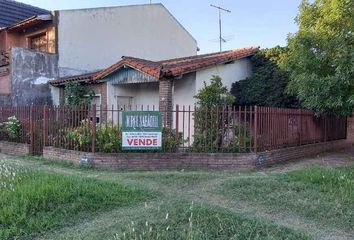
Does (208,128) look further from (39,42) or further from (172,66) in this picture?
(39,42)

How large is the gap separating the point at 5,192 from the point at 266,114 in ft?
24.7

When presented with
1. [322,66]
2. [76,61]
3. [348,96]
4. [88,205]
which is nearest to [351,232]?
[88,205]

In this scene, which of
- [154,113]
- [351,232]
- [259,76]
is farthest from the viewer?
[259,76]

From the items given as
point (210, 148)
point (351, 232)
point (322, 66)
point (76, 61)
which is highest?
point (76, 61)

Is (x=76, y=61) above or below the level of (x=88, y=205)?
above

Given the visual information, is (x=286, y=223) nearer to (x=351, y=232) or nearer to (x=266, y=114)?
(x=351, y=232)

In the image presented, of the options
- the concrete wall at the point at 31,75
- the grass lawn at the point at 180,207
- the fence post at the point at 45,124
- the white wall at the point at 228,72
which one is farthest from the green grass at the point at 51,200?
the concrete wall at the point at 31,75

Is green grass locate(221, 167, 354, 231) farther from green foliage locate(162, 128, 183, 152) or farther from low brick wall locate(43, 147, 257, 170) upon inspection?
green foliage locate(162, 128, 183, 152)

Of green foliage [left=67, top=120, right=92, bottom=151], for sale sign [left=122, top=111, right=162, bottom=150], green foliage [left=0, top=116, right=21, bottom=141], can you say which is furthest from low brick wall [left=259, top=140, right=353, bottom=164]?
green foliage [left=0, top=116, right=21, bottom=141]

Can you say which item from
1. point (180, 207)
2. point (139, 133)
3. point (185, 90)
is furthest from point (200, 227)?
point (185, 90)

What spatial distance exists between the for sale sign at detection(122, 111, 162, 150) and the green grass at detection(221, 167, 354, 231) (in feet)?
9.95

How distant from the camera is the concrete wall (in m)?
18.5

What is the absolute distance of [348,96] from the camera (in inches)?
467

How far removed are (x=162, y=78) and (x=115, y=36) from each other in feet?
29.9
